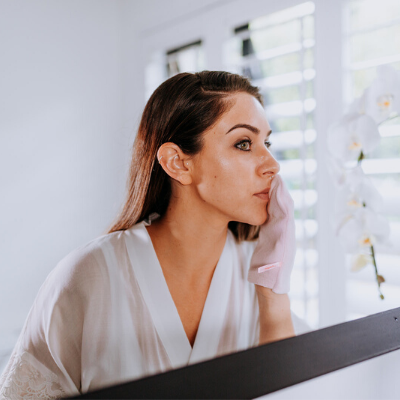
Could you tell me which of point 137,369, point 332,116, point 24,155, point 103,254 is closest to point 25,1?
point 24,155

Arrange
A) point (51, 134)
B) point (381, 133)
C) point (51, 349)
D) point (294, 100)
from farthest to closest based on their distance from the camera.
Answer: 1. point (294, 100)
2. point (381, 133)
3. point (51, 134)
4. point (51, 349)

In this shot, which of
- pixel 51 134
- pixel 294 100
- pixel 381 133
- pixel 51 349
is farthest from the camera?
pixel 294 100

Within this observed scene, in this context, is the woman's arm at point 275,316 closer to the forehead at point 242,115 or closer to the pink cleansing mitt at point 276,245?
the pink cleansing mitt at point 276,245

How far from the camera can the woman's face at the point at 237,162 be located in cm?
41

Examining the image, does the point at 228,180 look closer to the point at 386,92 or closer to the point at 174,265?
the point at 174,265

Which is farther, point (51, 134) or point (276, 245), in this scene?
point (51, 134)

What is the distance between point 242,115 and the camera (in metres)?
0.41

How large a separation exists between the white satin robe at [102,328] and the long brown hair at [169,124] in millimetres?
39

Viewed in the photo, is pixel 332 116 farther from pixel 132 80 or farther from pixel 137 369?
pixel 137 369

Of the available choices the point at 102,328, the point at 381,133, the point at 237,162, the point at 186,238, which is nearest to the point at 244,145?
the point at 237,162

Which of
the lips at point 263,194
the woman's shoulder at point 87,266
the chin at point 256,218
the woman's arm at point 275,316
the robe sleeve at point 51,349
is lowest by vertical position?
the woman's arm at point 275,316

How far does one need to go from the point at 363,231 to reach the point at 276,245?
22 cm

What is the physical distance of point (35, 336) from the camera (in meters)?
0.39

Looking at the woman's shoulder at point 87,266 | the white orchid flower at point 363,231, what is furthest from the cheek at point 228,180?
the white orchid flower at point 363,231
